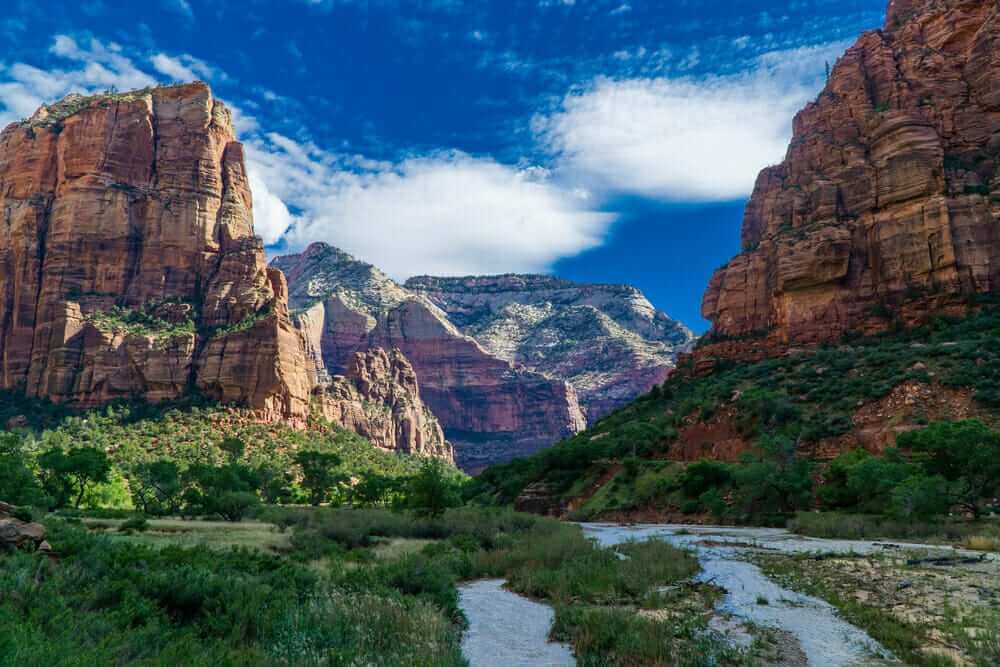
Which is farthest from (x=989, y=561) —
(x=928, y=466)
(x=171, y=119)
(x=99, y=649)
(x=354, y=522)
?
(x=171, y=119)

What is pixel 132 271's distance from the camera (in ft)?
372

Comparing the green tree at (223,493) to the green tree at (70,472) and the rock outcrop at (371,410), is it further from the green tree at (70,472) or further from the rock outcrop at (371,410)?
the rock outcrop at (371,410)

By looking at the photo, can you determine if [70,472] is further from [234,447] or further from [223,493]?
[234,447]

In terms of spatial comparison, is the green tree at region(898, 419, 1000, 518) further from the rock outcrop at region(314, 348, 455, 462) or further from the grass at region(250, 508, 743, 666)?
the rock outcrop at region(314, 348, 455, 462)

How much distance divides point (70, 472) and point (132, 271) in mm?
70721

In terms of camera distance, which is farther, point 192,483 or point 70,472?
point 192,483

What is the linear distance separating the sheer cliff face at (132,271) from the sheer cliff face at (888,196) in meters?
84.1

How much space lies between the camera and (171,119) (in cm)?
12656

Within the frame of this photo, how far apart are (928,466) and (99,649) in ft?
128

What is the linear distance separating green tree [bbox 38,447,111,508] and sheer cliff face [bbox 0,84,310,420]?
152 ft

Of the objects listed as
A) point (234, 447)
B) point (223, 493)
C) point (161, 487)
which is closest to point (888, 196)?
point (223, 493)

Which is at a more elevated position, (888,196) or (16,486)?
(888,196)

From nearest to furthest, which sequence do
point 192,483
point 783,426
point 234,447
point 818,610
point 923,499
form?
point 818,610, point 923,499, point 783,426, point 192,483, point 234,447

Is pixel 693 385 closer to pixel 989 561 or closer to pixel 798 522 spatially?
pixel 798 522
